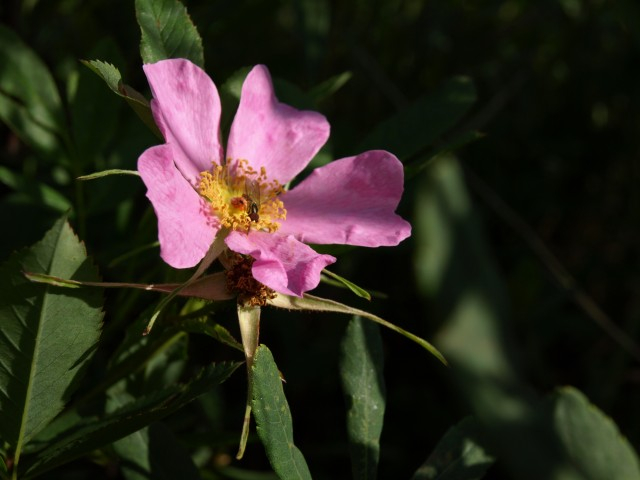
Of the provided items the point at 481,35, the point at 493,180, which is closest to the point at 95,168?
the point at 493,180

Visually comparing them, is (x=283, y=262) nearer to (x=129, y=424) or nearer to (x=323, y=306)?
(x=323, y=306)

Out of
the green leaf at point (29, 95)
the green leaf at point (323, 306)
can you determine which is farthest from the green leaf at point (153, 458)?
the green leaf at point (29, 95)

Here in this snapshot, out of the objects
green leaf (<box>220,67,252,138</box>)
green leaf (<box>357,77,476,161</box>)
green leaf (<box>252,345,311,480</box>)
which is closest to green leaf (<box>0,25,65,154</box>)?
green leaf (<box>220,67,252,138</box>)

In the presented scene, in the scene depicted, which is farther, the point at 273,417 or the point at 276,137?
the point at 276,137

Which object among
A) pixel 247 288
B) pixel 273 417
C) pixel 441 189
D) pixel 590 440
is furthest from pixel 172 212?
pixel 590 440

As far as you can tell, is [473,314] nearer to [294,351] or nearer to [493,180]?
[294,351]
